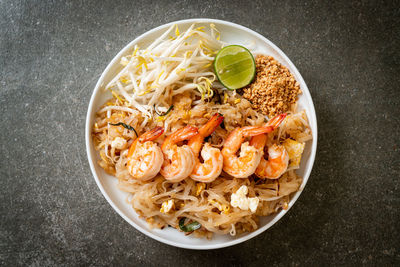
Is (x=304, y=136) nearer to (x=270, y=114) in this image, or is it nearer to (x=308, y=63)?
(x=270, y=114)

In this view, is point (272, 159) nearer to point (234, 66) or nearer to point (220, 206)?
point (220, 206)

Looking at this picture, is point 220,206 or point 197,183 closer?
point 220,206

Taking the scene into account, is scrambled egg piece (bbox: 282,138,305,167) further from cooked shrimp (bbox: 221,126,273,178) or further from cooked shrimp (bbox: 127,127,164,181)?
cooked shrimp (bbox: 127,127,164,181)

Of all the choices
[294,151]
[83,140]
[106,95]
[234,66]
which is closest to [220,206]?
[294,151]

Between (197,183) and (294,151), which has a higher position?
(294,151)

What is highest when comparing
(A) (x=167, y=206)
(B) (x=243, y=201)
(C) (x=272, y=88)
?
(C) (x=272, y=88)

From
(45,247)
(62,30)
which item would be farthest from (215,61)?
(45,247)
